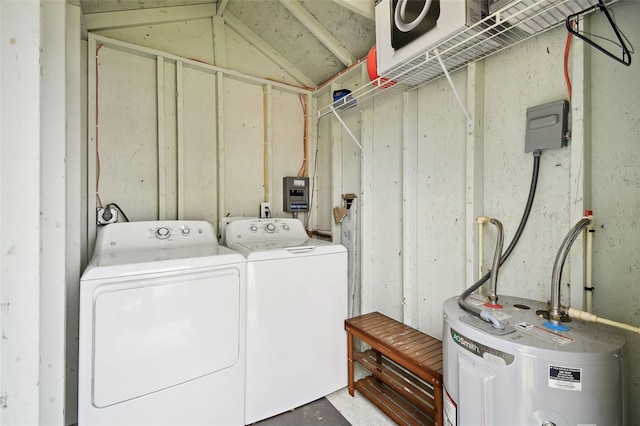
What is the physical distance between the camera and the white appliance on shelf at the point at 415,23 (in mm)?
1166

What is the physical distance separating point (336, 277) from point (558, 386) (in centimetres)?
124

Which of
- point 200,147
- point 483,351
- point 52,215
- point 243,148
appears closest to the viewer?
point 483,351

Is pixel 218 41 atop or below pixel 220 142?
atop

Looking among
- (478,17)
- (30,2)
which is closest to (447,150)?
(478,17)

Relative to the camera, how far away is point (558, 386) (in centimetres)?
85

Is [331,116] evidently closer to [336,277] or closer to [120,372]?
[336,277]

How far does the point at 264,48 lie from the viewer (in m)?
2.60

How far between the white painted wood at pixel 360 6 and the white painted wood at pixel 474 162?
679mm

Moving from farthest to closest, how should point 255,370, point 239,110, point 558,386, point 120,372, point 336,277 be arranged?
point 239,110, point 336,277, point 255,370, point 120,372, point 558,386

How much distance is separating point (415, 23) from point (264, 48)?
170cm

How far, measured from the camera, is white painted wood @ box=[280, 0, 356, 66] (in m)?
2.08

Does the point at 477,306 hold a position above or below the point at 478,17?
below

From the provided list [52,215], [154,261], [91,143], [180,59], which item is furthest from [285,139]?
[52,215]

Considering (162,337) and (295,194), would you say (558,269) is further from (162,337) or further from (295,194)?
(295,194)
